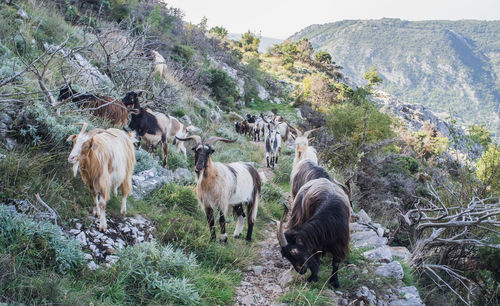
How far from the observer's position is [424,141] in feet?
88.3

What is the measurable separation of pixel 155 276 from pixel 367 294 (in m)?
2.71

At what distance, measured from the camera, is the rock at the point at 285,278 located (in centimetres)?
405

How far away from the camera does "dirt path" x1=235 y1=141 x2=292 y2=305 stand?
3.77 meters

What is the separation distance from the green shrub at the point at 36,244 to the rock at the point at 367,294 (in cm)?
337

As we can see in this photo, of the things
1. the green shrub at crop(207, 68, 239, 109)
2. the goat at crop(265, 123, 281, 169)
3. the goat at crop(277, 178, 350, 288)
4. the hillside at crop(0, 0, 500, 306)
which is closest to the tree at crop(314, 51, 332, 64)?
the green shrub at crop(207, 68, 239, 109)

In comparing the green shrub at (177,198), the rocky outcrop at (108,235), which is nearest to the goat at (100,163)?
the rocky outcrop at (108,235)

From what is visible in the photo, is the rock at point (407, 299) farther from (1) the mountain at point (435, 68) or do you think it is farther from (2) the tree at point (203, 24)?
(1) the mountain at point (435, 68)

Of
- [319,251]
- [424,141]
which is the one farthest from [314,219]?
[424,141]

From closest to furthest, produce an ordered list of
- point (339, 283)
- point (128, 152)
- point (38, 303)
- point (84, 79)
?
1. point (38, 303)
2. point (339, 283)
3. point (128, 152)
4. point (84, 79)

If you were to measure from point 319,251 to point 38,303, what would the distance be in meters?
2.89

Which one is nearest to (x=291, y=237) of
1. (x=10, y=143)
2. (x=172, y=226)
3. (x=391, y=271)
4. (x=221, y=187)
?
(x=221, y=187)

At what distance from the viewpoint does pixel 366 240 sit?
5551mm

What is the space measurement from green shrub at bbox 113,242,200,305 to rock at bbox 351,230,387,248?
132 inches

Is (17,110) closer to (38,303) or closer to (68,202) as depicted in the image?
(68,202)
